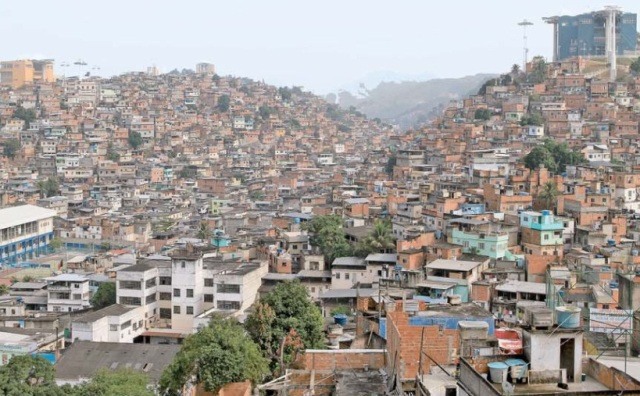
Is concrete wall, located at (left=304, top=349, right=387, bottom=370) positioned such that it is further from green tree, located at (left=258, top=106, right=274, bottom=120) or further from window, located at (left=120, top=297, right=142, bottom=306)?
green tree, located at (left=258, top=106, right=274, bottom=120)

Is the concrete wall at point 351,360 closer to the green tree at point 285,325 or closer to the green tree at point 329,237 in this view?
the green tree at point 285,325

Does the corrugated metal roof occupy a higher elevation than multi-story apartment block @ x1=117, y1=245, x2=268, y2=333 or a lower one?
higher

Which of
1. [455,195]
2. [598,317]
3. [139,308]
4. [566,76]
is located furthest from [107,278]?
[566,76]

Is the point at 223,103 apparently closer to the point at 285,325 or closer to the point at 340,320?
the point at 340,320

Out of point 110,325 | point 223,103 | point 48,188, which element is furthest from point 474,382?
point 223,103

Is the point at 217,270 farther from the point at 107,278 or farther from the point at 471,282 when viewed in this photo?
the point at 471,282

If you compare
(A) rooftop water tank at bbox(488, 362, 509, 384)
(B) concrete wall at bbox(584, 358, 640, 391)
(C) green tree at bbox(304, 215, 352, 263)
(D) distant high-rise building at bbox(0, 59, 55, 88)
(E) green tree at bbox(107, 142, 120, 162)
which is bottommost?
(C) green tree at bbox(304, 215, 352, 263)

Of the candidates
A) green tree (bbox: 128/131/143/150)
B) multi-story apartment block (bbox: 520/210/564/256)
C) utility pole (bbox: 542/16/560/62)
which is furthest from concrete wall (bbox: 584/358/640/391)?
utility pole (bbox: 542/16/560/62)

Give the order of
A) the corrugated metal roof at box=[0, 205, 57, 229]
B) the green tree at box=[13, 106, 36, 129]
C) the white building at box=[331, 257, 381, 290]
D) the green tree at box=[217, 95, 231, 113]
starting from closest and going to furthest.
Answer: the white building at box=[331, 257, 381, 290] → the corrugated metal roof at box=[0, 205, 57, 229] → the green tree at box=[13, 106, 36, 129] → the green tree at box=[217, 95, 231, 113]

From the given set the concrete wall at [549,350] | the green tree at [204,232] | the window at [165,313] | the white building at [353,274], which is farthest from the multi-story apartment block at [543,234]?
the concrete wall at [549,350]
